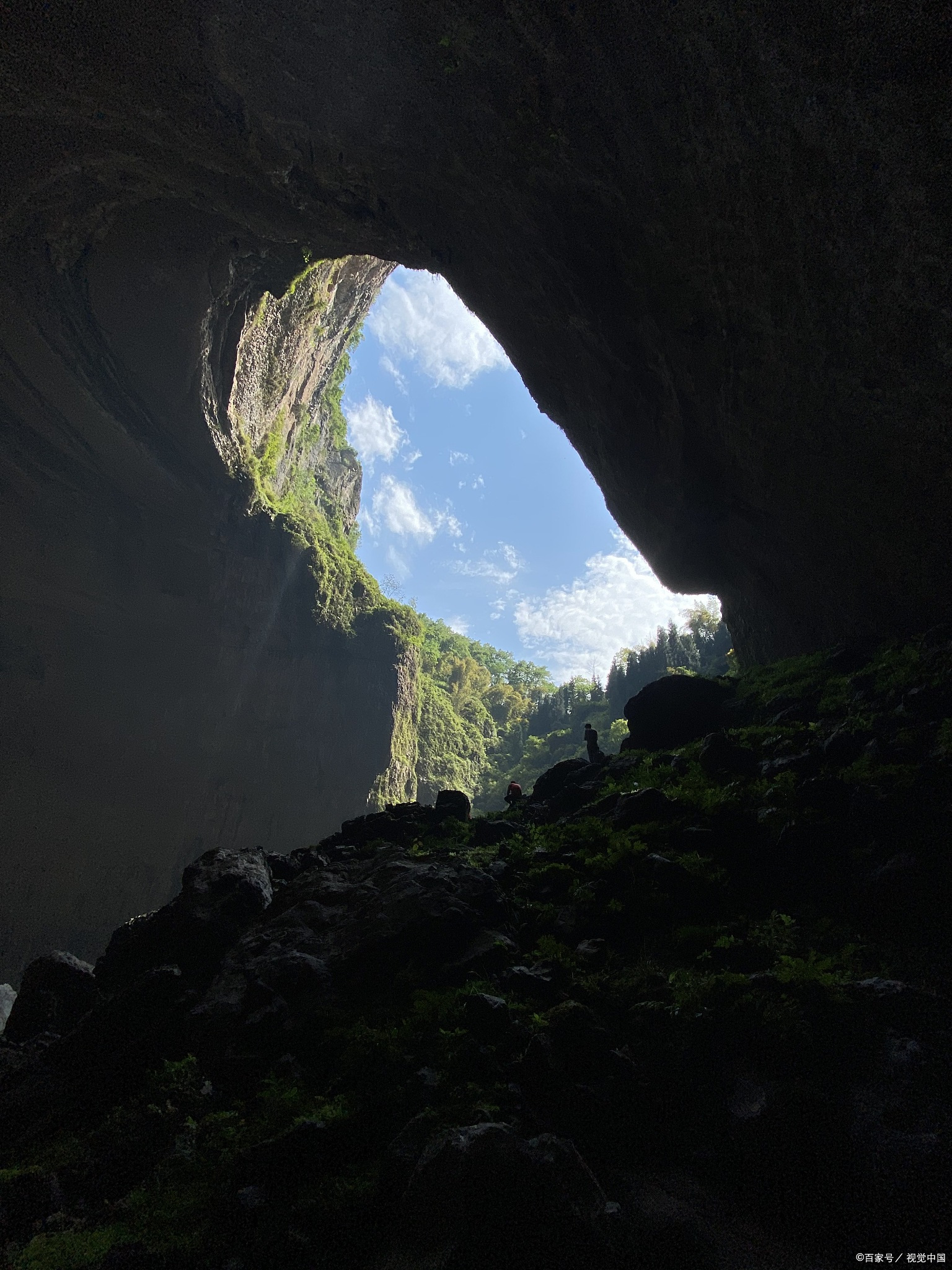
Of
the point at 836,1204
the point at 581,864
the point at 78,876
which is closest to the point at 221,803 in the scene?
the point at 78,876

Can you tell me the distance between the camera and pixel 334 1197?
3.04m

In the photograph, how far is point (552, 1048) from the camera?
3.74 m

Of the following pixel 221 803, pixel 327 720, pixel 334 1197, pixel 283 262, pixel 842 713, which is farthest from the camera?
pixel 327 720

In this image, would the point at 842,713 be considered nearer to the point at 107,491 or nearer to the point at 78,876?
the point at 78,876

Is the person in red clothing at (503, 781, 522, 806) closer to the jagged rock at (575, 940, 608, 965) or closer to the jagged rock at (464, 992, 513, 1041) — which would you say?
the jagged rock at (575, 940, 608, 965)

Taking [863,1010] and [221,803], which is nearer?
[863,1010]

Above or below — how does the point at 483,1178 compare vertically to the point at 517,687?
below

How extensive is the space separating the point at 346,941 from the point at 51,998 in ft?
14.7

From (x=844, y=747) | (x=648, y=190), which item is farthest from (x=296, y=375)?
(x=844, y=747)

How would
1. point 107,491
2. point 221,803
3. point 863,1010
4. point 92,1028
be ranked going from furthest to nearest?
1. point 221,803
2. point 107,491
3. point 92,1028
4. point 863,1010

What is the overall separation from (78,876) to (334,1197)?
18.7 meters

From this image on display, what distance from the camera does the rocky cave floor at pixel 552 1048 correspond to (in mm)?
2814

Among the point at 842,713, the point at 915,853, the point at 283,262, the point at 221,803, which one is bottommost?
the point at 915,853

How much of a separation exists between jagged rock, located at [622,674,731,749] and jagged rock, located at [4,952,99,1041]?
9.68 metres
